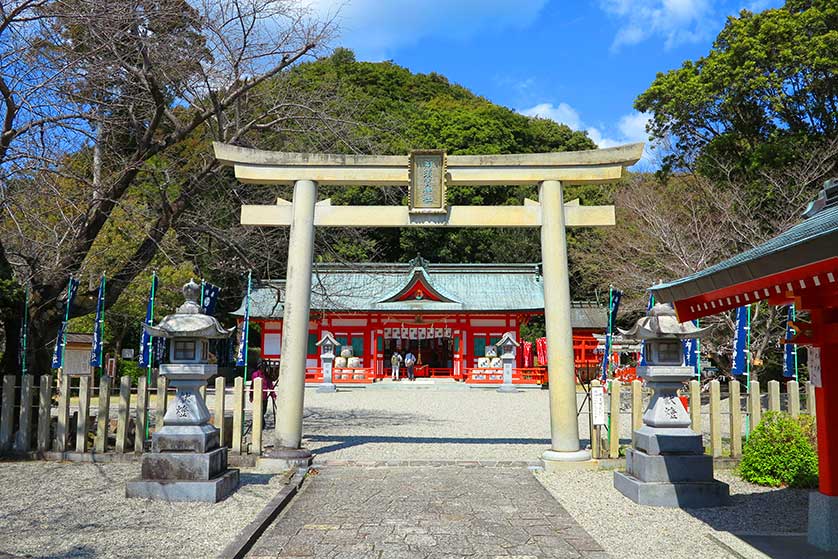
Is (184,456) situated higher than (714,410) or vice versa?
(714,410)

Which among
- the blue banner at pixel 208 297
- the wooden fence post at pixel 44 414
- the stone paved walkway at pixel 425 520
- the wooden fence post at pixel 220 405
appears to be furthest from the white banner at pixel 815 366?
the wooden fence post at pixel 44 414

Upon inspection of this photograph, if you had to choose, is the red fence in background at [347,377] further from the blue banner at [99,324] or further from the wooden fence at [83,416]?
the wooden fence at [83,416]

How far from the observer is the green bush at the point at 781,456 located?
737 centimetres

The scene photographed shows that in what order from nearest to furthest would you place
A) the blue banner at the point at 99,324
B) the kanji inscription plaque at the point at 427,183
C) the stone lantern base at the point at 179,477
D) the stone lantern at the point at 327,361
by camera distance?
the stone lantern base at the point at 179,477
the kanji inscription plaque at the point at 427,183
the blue banner at the point at 99,324
the stone lantern at the point at 327,361

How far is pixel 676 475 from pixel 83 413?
24.4ft

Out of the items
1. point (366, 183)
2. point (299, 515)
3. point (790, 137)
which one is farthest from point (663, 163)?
point (299, 515)

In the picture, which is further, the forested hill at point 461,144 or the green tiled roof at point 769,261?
the forested hill at point 461,144

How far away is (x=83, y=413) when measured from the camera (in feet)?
27.8

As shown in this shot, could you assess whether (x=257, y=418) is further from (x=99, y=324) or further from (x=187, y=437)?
(x=99, y=324)

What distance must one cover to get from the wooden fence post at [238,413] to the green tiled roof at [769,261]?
5365 mm

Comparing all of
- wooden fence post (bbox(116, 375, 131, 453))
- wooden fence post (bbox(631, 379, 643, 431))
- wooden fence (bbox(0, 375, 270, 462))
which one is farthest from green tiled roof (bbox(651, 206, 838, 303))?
wooden fence post (bbox(116, 375, 131, 453))

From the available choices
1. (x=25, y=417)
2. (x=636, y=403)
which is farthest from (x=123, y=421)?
(x=636, y=403)

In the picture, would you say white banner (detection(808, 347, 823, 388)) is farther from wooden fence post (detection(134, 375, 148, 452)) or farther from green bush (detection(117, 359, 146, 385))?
green bush (detection(117, 359, 146, 385))

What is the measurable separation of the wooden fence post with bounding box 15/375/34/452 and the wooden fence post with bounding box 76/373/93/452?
2.24 feet
